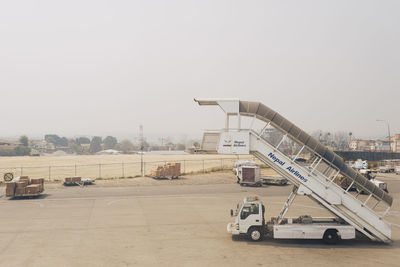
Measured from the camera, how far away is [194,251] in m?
18.7

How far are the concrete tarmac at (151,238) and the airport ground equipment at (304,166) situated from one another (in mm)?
1600

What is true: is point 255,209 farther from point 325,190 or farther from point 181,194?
point 181,194

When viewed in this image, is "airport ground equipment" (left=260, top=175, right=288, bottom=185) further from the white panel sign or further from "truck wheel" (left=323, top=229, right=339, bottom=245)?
the white panel sign

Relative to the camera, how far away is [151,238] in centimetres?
2128

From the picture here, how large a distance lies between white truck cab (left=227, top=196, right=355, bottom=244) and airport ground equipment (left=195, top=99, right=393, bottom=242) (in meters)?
0.76

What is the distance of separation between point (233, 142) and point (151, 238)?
7.86 meters

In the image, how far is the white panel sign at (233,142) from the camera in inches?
759

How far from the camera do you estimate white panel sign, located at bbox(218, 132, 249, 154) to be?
1928cm

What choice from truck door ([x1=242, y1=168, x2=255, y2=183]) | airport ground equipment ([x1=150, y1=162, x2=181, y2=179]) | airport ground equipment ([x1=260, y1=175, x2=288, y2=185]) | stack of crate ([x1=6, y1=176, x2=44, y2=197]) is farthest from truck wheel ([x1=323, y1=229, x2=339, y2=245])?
airport ground equipment ([x1=150, y1=162, x2=181, y2=179])

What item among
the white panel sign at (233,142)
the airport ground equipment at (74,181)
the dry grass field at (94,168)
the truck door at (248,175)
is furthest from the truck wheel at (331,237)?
the dry grass field at (94,168)

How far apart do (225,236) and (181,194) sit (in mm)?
17187

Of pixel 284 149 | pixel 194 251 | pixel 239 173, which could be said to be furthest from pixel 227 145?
pixel 239 173

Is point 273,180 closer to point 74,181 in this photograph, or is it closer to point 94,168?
point 74,181

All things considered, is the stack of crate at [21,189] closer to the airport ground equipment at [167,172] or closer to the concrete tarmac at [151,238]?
the concrete tarmac at [151,238]
